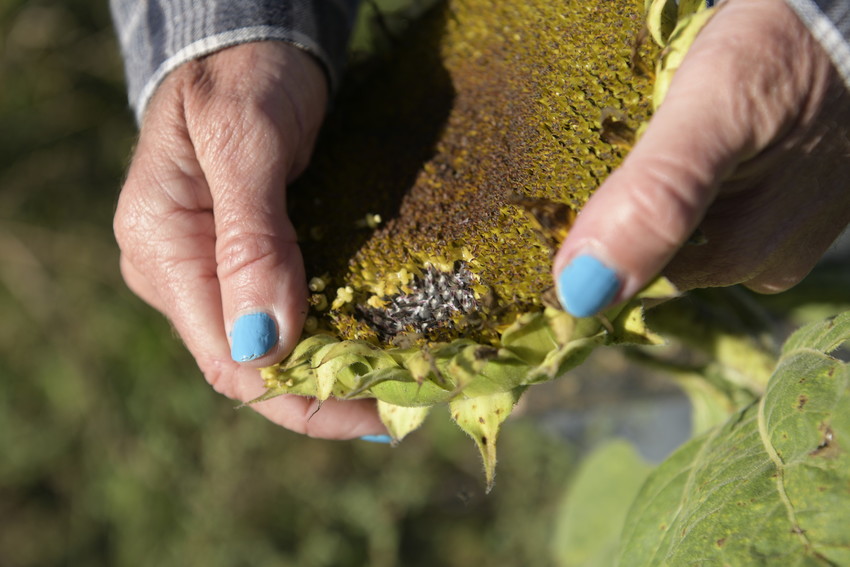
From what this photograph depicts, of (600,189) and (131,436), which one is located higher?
(600,189)

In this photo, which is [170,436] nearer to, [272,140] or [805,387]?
[272,140]

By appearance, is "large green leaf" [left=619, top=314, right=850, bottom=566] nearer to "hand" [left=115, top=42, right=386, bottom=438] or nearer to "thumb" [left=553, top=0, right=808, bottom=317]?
"thumb" [left=553, top=0, right=808, bottom=317]

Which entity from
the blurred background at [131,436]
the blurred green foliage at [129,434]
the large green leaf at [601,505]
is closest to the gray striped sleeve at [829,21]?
the large green leaf at [601,505]

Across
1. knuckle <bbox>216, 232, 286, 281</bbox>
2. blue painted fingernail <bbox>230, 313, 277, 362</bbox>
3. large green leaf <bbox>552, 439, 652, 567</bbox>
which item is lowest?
large green leaf <bbox>552, 439, 652, 567</bbox>

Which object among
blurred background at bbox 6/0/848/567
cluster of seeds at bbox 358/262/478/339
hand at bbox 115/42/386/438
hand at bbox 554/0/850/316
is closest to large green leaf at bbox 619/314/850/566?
hand at bbox 554/0/850/316

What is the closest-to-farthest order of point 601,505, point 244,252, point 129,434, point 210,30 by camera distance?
point 244,252 → point 210,30 → point 601,505 → point 129,434

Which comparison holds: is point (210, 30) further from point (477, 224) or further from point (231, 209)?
point (477, 224)

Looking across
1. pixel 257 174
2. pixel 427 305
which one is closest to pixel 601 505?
pixel 427 305
